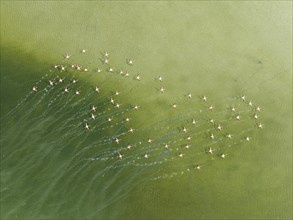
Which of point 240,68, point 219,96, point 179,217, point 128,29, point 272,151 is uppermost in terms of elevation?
point 128,29

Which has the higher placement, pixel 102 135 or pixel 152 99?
pixel 152 99

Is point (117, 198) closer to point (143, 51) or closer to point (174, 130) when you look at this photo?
point (174, 130)

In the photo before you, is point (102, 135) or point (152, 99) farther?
point (152, 99)

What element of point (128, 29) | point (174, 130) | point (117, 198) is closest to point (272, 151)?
point (174, 130)
